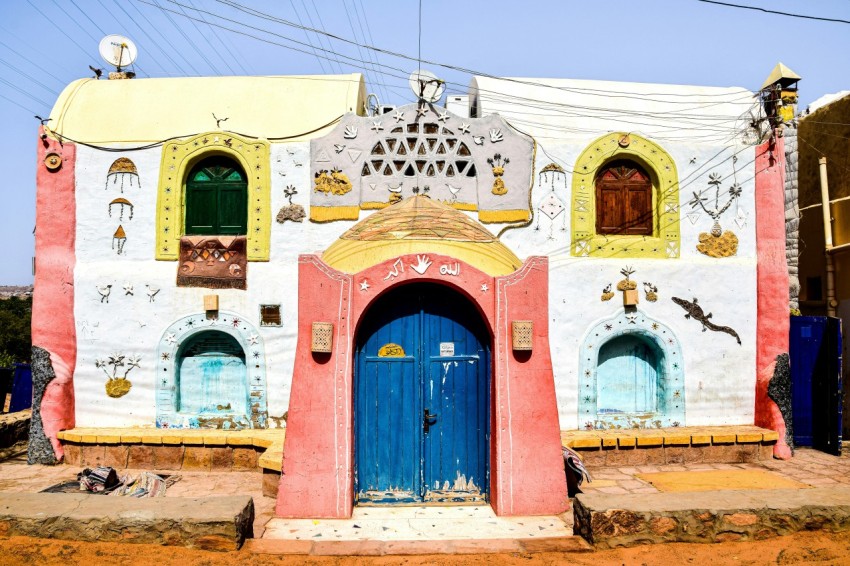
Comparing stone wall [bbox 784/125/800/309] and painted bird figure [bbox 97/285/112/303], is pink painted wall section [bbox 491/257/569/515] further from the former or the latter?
stone wall [bbox 784/125/800/309]

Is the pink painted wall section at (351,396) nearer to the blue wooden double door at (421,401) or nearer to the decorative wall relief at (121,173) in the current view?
the blue wooden double door at (421,401)

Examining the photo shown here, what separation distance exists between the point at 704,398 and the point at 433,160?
576cm

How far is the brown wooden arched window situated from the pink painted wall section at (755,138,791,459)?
1.81 metres

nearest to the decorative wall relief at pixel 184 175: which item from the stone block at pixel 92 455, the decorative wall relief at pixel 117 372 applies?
the decorative wall relief at pixel 117 372

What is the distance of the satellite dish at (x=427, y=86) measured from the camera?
34.8 ft

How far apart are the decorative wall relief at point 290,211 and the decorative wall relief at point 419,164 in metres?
0.22

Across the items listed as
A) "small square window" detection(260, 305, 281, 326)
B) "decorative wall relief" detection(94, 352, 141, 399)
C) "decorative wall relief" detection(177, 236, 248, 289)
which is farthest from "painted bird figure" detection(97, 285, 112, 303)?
"small square window" detection(260, 305, 281, 326)

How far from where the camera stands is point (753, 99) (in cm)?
1129

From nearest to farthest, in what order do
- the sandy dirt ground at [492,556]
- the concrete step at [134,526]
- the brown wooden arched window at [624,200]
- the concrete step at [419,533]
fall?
the sandy dirt ground at [492,556] → the concrete step at [134,526] → the concrete step at [419,533] → the brown wooden arched window at [624,200]

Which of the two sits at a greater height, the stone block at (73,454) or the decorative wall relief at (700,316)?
the decorative wall relief at (700,316)

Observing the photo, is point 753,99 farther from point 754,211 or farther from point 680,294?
point 680,294

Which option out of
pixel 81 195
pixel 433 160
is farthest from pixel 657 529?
pixel 81 195

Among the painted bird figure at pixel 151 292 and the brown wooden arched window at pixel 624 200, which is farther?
the brown wooden arched window at pixel 624 200

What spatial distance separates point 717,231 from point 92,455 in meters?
10.4
